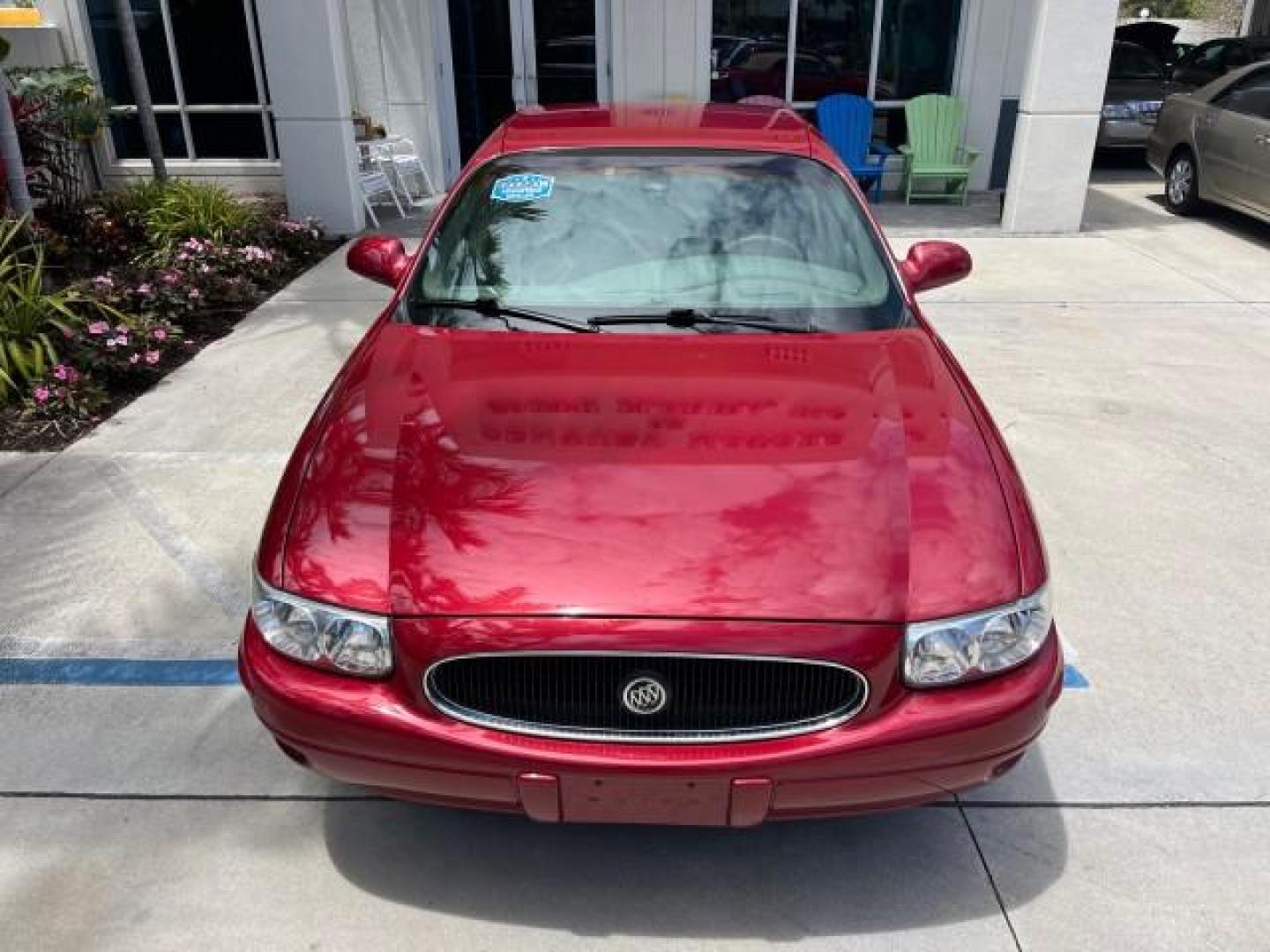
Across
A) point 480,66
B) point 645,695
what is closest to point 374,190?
point 480,66

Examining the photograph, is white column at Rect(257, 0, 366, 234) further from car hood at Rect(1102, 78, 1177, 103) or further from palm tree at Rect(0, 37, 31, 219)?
car hood at Rect(1102, 78, 1177, 103)

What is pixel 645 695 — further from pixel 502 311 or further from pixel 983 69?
pixel 983 69

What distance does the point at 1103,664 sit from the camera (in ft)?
11.1

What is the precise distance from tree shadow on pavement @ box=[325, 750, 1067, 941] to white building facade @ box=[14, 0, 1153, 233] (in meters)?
7.84

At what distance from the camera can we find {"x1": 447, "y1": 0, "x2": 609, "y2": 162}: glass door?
10797mm

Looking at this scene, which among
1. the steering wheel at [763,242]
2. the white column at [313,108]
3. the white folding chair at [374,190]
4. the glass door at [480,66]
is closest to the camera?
the steering wheel at [763,242]

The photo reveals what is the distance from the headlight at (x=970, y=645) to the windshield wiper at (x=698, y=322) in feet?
3.95

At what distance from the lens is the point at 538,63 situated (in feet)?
36.0

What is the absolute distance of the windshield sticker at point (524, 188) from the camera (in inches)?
139

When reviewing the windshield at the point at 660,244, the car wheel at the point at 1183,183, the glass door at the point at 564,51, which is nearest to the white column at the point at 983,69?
the car wheel at the point at 1183,183

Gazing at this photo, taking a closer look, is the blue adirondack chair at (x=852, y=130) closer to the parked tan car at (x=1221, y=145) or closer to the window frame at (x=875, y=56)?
the window frame at (x=875, y=56)

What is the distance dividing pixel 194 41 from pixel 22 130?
240 cm

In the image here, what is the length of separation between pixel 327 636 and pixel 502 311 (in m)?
1.35

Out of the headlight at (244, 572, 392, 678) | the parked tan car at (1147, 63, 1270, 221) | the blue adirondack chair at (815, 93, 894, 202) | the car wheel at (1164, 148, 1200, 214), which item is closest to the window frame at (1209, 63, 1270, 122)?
the parked tan car at (1147, 63, 1270, 221)
